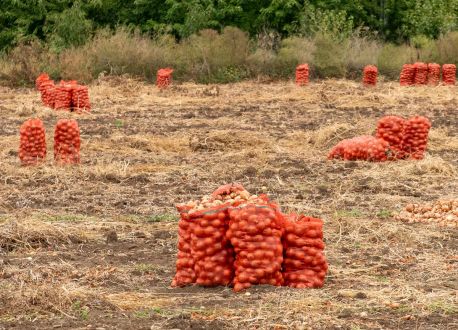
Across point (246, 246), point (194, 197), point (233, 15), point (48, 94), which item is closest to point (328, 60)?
point (48, 94)

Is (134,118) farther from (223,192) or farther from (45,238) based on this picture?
(223,192)

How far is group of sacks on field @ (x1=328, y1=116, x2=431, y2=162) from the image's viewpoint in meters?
14.7

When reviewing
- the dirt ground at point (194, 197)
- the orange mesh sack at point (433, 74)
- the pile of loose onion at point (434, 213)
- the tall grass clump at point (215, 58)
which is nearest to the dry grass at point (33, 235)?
the dirt ground at point (194, 197)

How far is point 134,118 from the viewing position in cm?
2114

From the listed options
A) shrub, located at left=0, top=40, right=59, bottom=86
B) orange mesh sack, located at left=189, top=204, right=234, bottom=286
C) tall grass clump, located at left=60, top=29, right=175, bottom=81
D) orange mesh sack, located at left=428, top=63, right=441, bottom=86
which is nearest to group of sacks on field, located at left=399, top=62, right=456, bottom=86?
orange mesh sack, located at left=428, top=63, right=441, bottom=86

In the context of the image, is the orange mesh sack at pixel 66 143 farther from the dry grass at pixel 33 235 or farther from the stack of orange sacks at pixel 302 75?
the stack of orange sacks at pixel 302 75

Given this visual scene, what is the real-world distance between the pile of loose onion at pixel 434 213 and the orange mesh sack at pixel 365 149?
12.2 ft

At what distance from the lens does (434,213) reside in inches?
416

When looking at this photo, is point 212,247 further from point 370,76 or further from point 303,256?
point 370,76

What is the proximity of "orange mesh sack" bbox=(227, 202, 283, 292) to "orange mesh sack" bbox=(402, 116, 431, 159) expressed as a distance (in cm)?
769

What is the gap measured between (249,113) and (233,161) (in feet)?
24.1

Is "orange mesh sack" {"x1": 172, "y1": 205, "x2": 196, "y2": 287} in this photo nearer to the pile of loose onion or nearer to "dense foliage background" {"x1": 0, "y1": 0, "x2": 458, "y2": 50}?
the pile of loose onion

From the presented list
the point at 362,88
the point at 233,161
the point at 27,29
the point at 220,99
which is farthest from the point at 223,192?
the point at 27,29

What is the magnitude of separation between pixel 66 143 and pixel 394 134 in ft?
15.1
